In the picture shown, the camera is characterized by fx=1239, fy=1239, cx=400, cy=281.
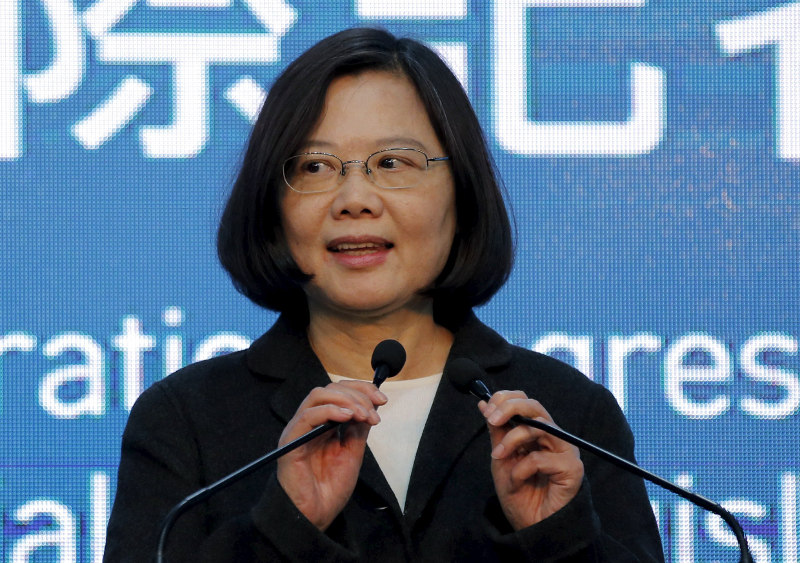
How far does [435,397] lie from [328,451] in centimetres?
28

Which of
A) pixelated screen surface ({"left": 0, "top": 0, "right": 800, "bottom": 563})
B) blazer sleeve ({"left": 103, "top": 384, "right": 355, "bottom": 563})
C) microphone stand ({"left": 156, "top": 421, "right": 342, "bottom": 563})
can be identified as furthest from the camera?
pixelated screen surface ({"left": 0, "top": 0, "right": 800, "bottom": 563})

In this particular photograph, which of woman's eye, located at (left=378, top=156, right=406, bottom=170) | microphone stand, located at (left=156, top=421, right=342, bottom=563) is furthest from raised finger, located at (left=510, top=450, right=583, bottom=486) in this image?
woman's eye, located at (left=378, top=156, right=406, bottom=170)

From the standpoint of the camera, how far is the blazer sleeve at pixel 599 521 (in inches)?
57.2

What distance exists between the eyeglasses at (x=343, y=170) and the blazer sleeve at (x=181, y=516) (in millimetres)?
345

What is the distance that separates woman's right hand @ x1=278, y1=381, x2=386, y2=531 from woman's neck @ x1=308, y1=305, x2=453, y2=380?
0.94 ft

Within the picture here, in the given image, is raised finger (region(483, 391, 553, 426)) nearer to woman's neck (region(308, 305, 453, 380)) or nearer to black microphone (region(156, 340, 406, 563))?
black microphone (region(156, 340, 406, 563))

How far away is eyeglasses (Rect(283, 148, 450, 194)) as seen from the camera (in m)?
1.69

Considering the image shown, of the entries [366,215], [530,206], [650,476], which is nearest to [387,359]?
[366,215]

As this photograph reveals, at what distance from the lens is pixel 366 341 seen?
1763mm

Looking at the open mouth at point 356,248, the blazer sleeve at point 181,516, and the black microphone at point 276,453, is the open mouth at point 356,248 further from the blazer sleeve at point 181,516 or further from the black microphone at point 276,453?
the blazer sleeve at point 181,516

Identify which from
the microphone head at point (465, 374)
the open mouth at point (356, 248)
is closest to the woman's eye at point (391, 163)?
the open mouth at point (356, 248)

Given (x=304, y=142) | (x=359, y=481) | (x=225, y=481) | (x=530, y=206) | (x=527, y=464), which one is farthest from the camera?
(x=530, y=206)

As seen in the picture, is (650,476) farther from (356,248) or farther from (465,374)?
(356,248)

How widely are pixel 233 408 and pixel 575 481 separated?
50cm
